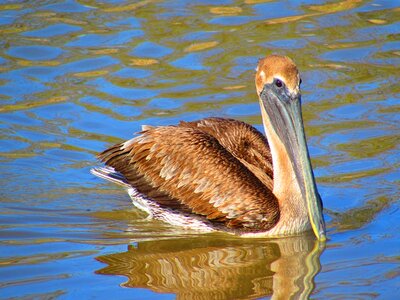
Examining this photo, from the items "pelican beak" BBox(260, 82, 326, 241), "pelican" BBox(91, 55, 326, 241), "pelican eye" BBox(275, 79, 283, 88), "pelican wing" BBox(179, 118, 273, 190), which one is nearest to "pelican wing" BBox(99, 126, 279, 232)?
"pelican" BBox(91, 55, 326, 241)

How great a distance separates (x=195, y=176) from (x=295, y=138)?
3.15ft

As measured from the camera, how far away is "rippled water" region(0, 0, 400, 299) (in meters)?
6.56

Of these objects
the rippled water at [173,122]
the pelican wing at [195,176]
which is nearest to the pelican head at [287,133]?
the pelican wing at [195,176]

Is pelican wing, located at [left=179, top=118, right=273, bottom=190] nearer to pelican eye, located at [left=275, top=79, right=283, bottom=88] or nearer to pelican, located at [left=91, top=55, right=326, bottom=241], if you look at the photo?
pelican, located at [left=91, top=55, right=326, bottom=241]

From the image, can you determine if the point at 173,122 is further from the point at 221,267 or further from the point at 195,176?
the point at 221,267

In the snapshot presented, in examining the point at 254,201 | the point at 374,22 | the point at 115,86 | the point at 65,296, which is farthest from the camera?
the point at 374,22

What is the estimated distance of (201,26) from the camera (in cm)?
1178

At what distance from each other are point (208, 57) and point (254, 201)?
159 inches

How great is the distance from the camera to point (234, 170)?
24.3ft

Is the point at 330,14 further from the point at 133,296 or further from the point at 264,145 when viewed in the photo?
the point at 133,296

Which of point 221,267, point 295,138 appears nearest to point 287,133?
point 295,138

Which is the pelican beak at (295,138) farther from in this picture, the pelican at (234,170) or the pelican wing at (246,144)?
the pelican wing at (246,144)

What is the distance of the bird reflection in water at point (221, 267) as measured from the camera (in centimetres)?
632

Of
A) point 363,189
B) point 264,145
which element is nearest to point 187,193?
point 264,145
